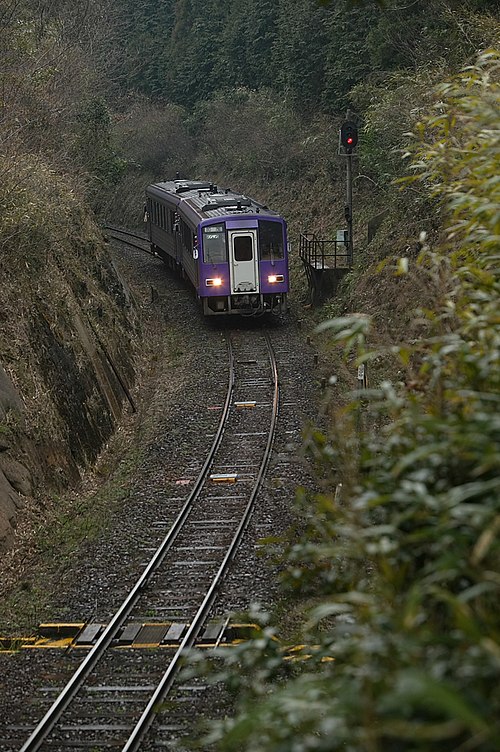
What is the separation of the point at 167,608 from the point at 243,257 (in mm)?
13484

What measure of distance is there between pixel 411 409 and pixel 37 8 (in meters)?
29.5

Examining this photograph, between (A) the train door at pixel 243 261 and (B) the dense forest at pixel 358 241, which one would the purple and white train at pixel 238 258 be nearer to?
(A) the train door at pixel 243 261

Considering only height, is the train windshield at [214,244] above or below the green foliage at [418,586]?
above

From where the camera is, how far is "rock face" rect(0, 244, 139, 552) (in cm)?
1300

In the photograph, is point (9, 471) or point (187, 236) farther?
point (187, 236)

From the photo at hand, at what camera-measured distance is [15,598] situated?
414 inches

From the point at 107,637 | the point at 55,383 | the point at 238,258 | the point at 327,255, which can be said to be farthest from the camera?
the point at 327,255

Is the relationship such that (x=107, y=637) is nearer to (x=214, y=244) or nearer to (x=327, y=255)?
(x=214, y=244)

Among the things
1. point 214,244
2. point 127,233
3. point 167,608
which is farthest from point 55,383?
point 127,233

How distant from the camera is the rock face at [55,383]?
12999mm

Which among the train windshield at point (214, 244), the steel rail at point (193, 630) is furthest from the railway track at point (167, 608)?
the train windshield at point (214, 244)

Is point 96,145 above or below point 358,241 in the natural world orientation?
above

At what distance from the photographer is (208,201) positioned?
2466cm

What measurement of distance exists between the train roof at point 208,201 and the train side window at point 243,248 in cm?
59
